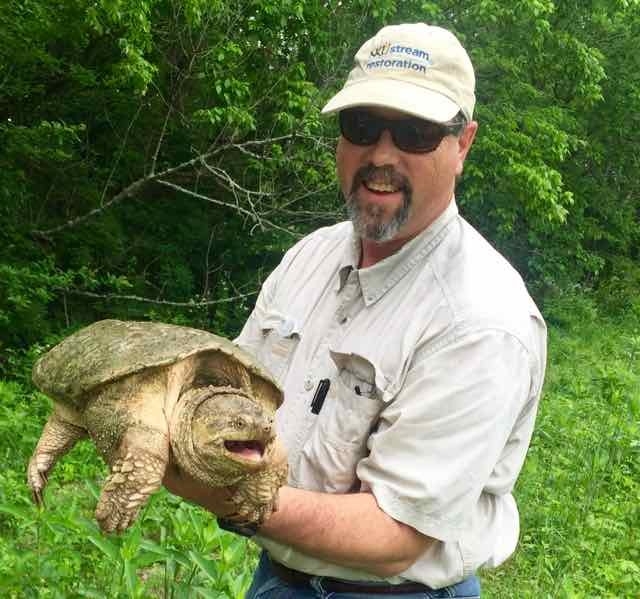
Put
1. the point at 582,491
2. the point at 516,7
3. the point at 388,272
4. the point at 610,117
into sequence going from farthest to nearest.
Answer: the point at 610,117 → the point at 516,7 → the point at 582,491 → the point at 388,272

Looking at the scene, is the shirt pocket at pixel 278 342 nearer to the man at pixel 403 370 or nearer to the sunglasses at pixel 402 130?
the man at pixel 403 370

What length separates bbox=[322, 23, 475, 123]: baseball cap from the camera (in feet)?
5.85

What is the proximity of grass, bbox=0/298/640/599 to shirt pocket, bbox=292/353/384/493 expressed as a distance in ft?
1.83

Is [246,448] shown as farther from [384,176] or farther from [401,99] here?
[401,99]

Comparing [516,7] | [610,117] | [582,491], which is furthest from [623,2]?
[582,491]

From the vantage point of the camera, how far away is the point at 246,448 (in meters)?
1.60

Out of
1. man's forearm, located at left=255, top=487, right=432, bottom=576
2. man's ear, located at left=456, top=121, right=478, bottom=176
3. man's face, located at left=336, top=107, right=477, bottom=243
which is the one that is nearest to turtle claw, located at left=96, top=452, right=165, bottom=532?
man's forearm, located at left=255, top=487, right=432, bottom=576

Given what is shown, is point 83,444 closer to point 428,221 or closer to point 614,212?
point 428,221

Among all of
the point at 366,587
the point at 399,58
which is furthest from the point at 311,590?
the point at 399,58

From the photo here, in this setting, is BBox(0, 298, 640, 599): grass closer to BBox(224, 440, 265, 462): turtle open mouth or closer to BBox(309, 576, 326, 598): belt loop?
BBox(309, 576, 326, 598): belt loop

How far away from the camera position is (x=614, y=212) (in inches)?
541

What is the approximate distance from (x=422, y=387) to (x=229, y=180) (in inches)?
226

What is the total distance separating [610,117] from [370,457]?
1209 cm

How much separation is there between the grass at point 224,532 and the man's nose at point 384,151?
1.18 metres
